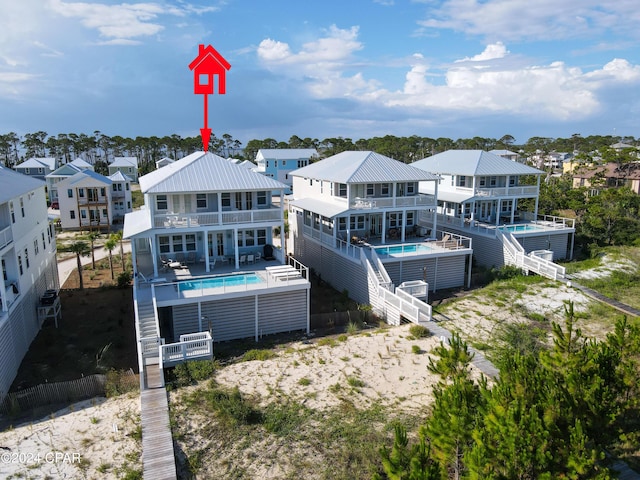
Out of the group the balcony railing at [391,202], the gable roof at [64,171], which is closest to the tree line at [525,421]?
the balcony railing at [391,202]

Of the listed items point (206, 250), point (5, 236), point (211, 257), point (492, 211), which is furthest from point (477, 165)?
point (5, 236)

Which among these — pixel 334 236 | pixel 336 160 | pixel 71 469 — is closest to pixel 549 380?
pixel 71 469

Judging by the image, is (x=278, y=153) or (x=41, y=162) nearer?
(x=41, y=162)

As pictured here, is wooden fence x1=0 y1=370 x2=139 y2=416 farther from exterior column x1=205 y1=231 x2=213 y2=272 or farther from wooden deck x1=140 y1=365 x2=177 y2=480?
exterior column x1=205 y1=231 x2=213 y2=272

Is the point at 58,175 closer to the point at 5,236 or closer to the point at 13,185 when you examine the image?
the point at 13,185

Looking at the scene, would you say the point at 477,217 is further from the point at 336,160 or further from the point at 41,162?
the point at 41,162

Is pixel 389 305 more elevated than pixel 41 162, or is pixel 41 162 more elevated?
pixel 41 162

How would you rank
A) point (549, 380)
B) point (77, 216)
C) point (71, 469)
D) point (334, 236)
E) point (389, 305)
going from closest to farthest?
point (549, 380) < point (71, 469) < point (389, 305) < point (334, 236) < point (77, 216)
